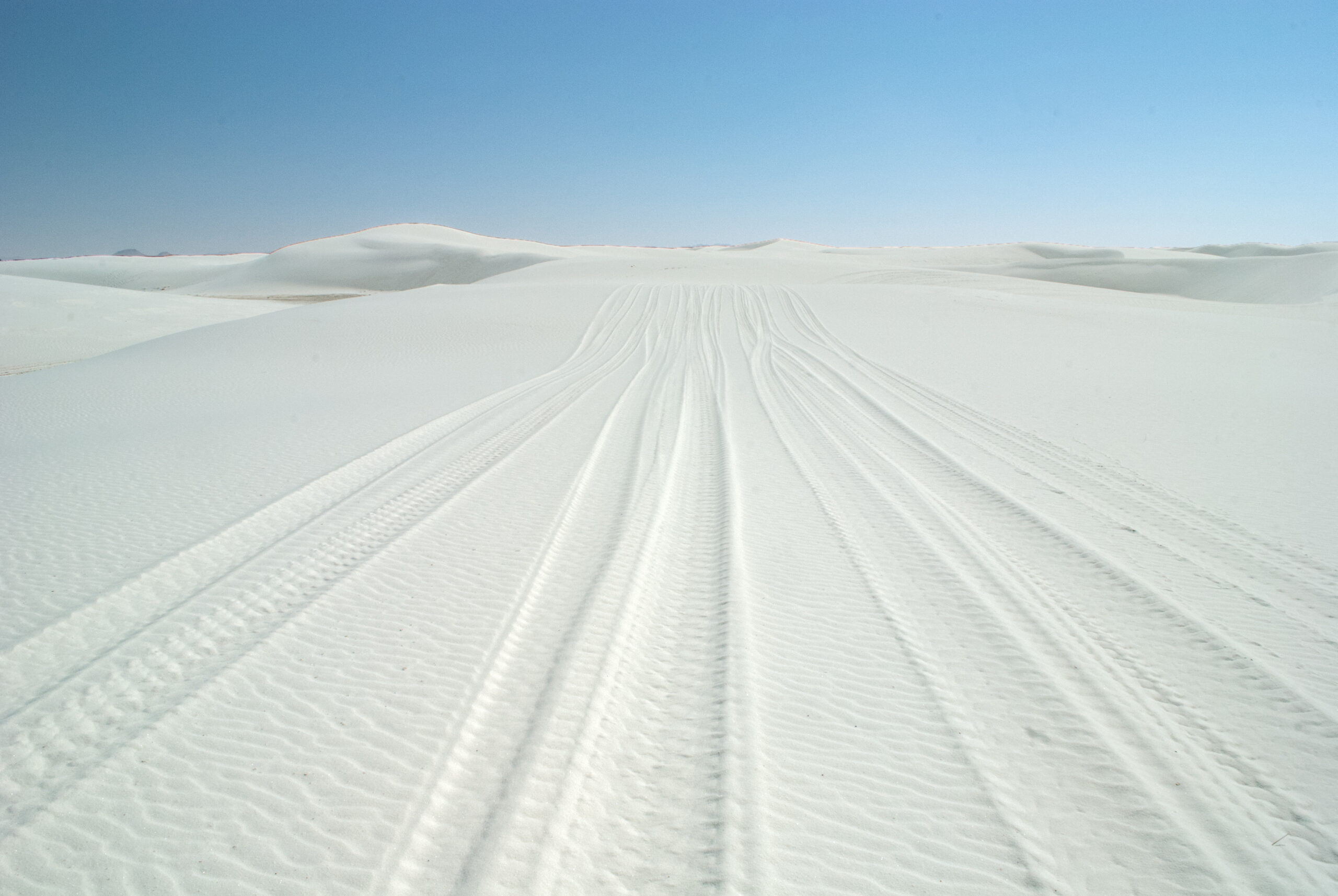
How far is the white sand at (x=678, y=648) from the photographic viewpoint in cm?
271

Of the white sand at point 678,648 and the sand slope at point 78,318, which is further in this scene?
the sand slope at point 78,318

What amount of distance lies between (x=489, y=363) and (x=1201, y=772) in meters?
13.6

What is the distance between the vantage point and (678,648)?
3943 mm

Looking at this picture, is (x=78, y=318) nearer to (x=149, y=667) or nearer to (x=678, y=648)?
(x=149, y=667)

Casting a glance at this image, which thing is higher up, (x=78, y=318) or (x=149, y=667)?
(x=78, y=318)

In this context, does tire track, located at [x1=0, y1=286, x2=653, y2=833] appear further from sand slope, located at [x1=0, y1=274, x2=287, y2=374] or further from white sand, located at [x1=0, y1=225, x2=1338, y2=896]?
sand slope, located at [x1=0, y1=274, x2=287, y2=374]

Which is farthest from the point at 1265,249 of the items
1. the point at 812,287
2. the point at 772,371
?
the point at 772,371

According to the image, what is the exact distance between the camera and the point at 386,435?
8.79 meters

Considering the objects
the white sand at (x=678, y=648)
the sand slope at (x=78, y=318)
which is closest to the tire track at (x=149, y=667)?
the white sand at (x=678, y=648)

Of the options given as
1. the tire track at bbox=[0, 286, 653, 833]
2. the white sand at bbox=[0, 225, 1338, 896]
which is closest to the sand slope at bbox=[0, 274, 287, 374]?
the white sand at bbox=[0, 225, 1338, 896]

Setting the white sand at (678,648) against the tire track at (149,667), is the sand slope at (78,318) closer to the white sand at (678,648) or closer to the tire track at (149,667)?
the white sand at (678,648)

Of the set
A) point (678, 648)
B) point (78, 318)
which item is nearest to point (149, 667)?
point (678, 648)

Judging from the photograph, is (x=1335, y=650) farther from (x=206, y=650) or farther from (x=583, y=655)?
(x=206, y=650)

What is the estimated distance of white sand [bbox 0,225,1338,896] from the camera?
8.89ft
